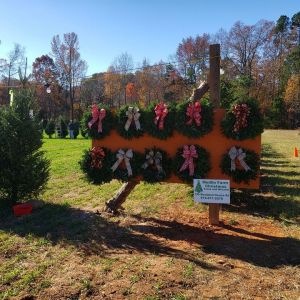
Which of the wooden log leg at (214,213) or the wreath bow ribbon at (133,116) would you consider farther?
the wreath bow ribbon at (133,116)

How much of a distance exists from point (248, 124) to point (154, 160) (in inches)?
67.2

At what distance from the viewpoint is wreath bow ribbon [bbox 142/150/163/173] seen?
6.99m

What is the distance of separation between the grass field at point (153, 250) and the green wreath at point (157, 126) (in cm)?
155

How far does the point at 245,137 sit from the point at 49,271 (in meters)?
3.49

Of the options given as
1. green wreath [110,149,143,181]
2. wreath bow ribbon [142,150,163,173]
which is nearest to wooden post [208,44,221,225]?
wreath bow ribbon [142,150,163,173]

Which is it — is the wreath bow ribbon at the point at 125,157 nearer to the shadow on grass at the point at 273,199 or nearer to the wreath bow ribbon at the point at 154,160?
the wreath bow ribbon at the point at 154,160

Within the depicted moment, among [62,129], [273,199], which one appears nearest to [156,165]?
[273,199]

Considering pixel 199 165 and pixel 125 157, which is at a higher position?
pixel 125 157

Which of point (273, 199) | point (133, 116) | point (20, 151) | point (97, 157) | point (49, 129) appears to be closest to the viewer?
point (133, 116)

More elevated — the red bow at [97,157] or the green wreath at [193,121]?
the green wreath at [193,121]

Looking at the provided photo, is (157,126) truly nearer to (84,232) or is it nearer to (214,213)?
(214,213)

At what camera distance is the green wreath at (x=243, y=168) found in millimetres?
6461

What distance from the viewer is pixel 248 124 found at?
6352 mm

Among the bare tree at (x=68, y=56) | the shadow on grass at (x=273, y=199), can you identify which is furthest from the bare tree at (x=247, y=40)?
the shadow on grass at (x=273, y=199)
